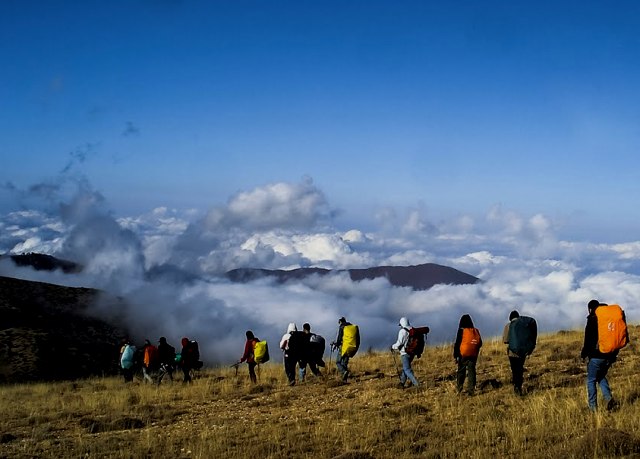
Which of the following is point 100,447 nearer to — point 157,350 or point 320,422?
point 320,422

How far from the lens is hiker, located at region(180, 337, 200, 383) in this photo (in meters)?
23.7

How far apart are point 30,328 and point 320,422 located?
110ft

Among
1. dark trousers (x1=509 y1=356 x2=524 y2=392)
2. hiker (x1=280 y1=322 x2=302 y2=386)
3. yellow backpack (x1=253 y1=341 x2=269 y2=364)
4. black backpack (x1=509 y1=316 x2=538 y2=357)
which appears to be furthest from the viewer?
yellow backpack (x1=253 y1=341 x2=269 y2=364)

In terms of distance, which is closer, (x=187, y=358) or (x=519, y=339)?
(x=519, y=339)

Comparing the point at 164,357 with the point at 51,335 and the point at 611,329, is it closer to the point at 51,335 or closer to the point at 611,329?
the point at 611,329

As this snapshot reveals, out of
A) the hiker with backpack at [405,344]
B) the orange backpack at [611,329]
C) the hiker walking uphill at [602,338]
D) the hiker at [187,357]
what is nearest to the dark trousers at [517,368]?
the hiker walking uphill at [602,338]

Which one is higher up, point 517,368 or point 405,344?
point 405,344

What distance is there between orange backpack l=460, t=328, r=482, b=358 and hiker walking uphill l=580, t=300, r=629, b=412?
3.43 m

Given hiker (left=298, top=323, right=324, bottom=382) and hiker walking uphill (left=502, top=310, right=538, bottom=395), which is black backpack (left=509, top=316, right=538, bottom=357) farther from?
hiker (left=298, top=323, right=324, bottom=382)

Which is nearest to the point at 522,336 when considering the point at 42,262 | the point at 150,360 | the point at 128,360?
the point at 150,360

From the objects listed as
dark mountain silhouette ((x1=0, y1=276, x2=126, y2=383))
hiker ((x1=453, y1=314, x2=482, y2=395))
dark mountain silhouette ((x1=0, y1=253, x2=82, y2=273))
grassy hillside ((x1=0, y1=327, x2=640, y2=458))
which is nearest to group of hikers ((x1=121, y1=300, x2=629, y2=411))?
hiker ((x1=453, y1=314, x2=482, y2=395))

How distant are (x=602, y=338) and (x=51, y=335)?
37326mm

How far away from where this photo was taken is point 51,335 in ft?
131

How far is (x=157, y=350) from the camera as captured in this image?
2403cm
